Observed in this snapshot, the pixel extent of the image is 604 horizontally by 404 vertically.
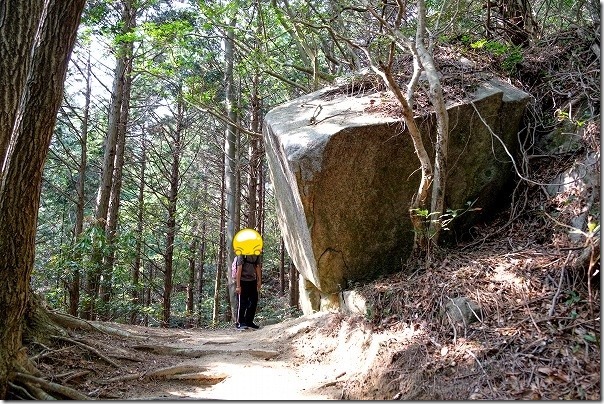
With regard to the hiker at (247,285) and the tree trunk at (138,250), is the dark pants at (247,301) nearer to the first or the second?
the hiker at (247,285)

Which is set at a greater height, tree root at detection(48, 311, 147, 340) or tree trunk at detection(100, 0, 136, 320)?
tree trunk at detection(100, 0, 136, 320)

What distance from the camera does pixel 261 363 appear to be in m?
5.46

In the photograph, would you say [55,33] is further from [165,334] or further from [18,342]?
[165,334]

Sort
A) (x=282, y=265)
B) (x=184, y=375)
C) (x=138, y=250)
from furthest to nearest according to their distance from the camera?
(x=282, y=265) < (x=138, y=250) < (x=184, y=375)

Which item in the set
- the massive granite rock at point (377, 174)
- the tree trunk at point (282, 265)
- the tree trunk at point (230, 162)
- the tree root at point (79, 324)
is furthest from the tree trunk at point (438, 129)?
the tree trunk at point (282, 265)

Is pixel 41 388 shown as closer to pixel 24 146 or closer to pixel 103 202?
pixel 24 146

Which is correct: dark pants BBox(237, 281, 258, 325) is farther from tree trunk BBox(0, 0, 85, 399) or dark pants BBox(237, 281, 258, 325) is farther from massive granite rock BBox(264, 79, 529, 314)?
tree trunk BBox(0, 0, 85, 399)

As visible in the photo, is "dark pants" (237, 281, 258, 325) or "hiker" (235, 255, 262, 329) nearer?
"hiker" (235, 255, 262, 329)

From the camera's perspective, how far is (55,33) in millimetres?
3688

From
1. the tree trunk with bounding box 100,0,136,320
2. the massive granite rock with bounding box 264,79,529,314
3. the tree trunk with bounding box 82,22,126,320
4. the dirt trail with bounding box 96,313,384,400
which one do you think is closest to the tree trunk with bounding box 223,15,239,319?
the tree trunk with bounding box 100,0,136,320

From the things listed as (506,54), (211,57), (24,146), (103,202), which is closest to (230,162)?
(211,57)

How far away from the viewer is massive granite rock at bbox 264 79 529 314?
5.66m

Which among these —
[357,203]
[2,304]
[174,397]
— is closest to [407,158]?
[357,203]

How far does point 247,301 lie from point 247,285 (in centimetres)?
45
